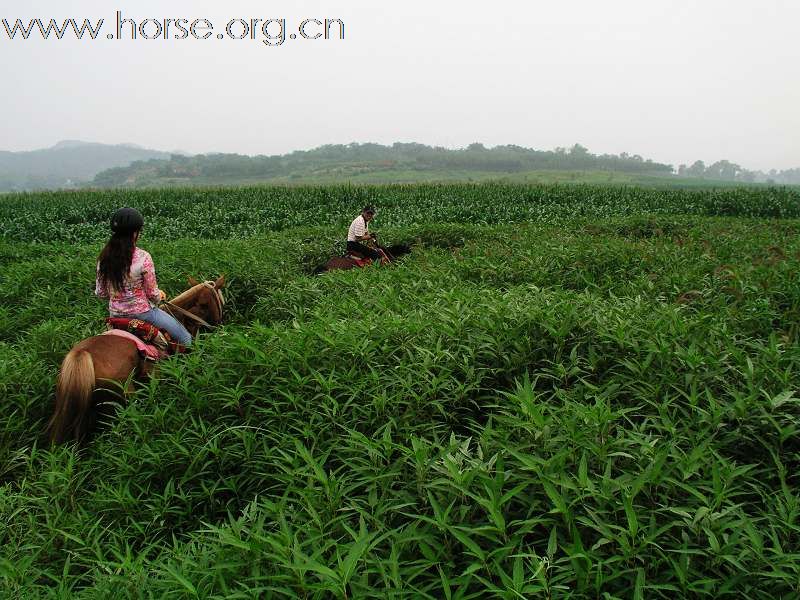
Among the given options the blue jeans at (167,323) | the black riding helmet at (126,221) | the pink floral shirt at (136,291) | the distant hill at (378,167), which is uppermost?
the distant hill at (378,167)

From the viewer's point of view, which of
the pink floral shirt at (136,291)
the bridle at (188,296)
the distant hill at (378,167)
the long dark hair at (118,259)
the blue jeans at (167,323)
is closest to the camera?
the long dark hair at (118,259)

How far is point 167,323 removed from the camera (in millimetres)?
4754

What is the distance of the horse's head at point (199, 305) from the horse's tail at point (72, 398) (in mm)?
1566

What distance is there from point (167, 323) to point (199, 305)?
86 centimetres

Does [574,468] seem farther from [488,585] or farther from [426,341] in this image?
[426,341]

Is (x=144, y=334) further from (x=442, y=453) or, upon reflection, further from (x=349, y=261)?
(x=349, y=261)

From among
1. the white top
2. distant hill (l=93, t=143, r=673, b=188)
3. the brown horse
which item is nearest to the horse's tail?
the brown horse

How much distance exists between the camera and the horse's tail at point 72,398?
365cm

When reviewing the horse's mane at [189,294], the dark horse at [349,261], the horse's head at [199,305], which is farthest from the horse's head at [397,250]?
the horse's mane at [189,294]

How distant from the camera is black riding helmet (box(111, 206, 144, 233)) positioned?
4141 mm

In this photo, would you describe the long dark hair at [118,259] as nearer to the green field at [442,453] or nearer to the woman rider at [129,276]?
the woman rider at [129,276]

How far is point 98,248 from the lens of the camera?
10523 mm

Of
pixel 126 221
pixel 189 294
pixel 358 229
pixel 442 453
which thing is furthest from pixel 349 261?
pixel 442 453

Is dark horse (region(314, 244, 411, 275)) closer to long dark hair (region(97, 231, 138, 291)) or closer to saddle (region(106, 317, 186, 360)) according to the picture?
saddle (region(106, 317, 186, 360))
